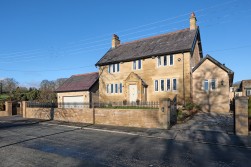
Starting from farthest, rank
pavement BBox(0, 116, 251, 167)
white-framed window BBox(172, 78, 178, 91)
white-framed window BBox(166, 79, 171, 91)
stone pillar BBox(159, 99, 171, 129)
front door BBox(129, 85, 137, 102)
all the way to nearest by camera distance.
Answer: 1. front door BBox(129, 85, 137, 102)
2. white-framed window BBox(166, 79, 171, 91)
3. white-framed window BBox(172, 78, 178, 91)
4. stone pillar BBox(159, 99, 171, 129)
5. pavement BBox(0, 116, 251, 167)

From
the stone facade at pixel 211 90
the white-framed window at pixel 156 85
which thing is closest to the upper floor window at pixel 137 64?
the white-framed window at pixel 156 85

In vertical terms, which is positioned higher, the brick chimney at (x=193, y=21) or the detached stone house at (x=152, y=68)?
the brick chimney at (x=193, y=21)

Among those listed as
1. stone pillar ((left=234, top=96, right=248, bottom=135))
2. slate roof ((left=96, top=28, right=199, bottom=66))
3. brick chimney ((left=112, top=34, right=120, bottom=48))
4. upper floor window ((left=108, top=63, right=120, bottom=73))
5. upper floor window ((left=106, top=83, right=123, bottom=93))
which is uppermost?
brick chimney ((left=112, top=34, right=120, bottom=48))

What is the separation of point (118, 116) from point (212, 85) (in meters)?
11.2

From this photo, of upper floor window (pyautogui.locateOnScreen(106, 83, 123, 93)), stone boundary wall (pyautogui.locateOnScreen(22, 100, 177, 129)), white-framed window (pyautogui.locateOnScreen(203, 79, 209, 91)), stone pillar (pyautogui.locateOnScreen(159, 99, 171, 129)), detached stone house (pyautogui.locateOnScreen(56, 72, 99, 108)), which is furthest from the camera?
detached stone house (pyautogui.locateOnScreen(56, 72, 99, 108))

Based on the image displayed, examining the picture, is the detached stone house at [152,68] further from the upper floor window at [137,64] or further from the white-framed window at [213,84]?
the white-framed window at [213,84]

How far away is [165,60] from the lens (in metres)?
22.5

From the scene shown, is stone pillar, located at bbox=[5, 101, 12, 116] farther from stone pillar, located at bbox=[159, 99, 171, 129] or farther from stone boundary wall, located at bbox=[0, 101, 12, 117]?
stone pillar, located at bbox=[159, 99, 171, 129]

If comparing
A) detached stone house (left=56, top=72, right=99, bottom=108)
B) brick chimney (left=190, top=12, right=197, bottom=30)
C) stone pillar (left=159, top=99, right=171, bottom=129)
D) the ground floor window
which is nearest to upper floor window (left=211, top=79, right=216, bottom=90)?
the ground floor window

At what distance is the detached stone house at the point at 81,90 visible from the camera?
27.7 metres

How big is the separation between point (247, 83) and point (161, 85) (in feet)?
85.9

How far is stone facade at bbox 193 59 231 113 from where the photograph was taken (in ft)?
64.1

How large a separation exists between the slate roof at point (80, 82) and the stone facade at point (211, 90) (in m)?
14.5

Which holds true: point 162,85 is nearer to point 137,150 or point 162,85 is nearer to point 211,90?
point 211,90
